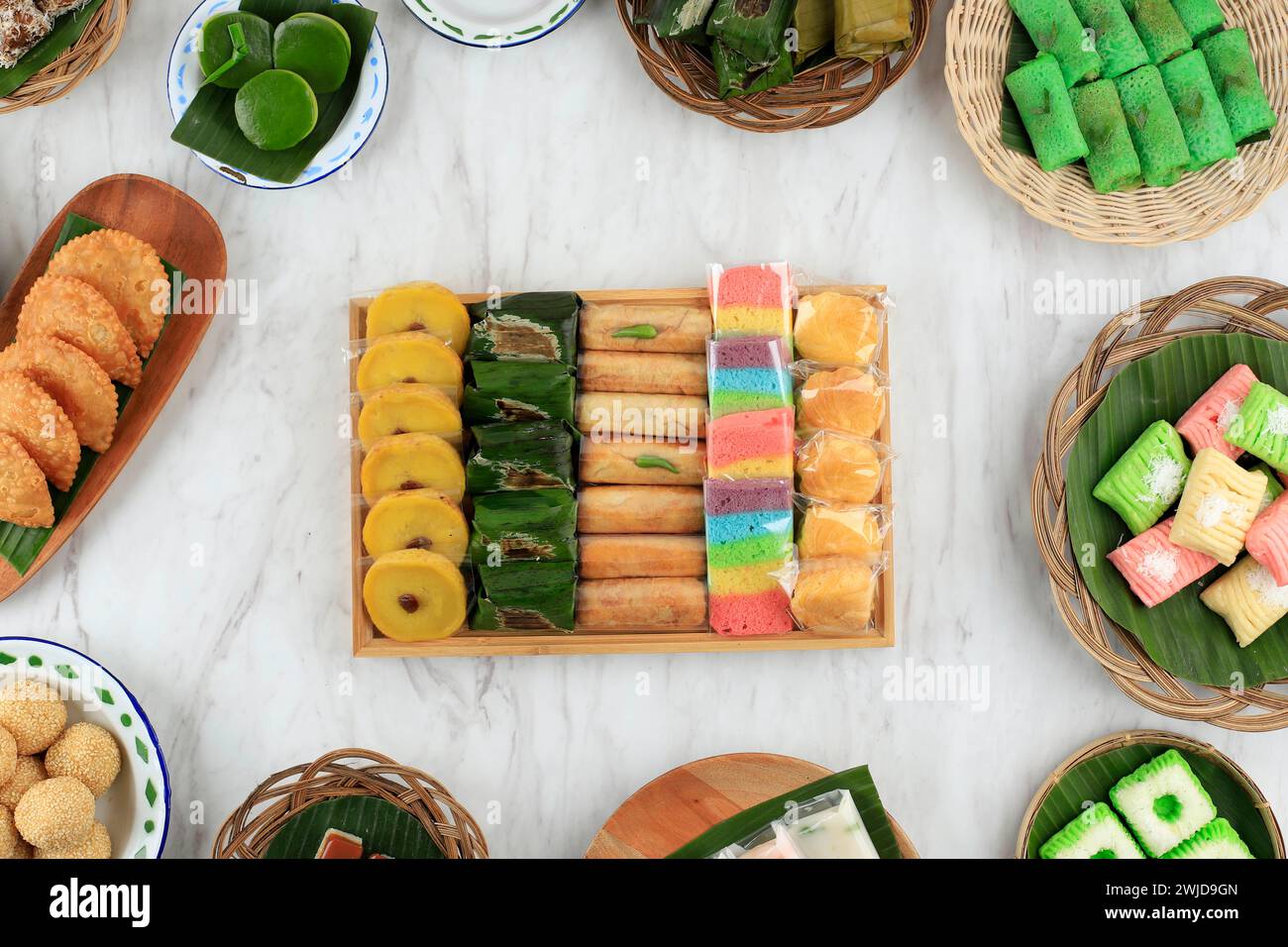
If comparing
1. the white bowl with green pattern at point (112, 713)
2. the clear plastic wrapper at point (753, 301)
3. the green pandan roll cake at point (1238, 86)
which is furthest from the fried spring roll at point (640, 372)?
the green pandan roll cake at point (1238, 86)

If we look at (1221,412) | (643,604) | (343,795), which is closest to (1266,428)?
(1221,412)

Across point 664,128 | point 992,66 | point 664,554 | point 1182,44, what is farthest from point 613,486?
point 1182,44

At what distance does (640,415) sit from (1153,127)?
1923 millimetres

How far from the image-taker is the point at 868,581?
3.07 metres

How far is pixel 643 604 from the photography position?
3.17 meters

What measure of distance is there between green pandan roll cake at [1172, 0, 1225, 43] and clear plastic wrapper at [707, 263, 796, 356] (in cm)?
158

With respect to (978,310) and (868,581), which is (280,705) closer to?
(868,581)

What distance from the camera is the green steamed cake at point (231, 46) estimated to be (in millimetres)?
3182

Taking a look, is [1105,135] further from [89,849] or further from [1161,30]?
[89,849]

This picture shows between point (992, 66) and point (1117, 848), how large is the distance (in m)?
2.60

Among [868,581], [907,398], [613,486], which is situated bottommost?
[868,581]

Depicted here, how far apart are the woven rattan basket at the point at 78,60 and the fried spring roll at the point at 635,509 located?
7.26 ft

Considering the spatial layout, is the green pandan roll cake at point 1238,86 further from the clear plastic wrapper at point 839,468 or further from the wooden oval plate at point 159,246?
the wooden oval plate at point 159,246

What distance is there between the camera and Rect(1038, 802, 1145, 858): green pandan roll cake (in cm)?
316
